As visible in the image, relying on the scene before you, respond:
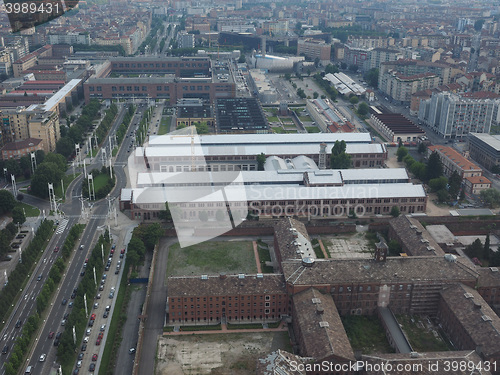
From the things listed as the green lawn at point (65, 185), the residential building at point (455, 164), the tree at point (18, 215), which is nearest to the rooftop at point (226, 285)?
the tree at point (18, 215)

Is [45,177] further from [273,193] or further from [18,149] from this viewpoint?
[273,193]

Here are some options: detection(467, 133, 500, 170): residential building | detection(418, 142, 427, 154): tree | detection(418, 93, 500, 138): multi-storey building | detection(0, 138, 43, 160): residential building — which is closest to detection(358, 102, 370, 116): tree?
detection(418, 93, 500, 138): multi-storey building

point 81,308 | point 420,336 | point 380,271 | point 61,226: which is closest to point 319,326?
point 380,271

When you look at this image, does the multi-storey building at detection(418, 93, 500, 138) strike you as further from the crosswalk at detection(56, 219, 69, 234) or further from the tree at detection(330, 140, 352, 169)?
the crosswalk at detection(56, 219, 69, 234)

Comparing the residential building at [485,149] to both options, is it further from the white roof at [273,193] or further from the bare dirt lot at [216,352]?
the bare dirt lot at [216,352]

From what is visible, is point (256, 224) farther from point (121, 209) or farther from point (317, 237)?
Answer: point (121, 209)
